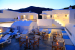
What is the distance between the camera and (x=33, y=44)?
16.5 ft

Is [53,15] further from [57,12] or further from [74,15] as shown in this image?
[74,15]

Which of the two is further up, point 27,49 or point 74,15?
point 74,15

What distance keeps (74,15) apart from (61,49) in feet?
29.9

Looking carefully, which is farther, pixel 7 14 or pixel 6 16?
pixel 7 14

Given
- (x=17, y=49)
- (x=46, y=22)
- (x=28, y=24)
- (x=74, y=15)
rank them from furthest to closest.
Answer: (x=46, y=22) < (x=74, y=15) < (x=28, y=24) < (x=17, y=49)

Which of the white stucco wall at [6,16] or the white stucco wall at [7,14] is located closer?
the white stucco wall at [6,16]

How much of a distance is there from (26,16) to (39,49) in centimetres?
1630

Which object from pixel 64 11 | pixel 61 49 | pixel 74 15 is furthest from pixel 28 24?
pixel 64 11

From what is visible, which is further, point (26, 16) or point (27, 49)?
point (26, 16)

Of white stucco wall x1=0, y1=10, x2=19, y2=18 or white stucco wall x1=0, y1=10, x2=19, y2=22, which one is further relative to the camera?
white stucco wall x1=0, y1=10, x2=19, y2=18

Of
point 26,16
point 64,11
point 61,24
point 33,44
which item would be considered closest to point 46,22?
point 61,24

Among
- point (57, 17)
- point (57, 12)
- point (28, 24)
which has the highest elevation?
point (57, 12)

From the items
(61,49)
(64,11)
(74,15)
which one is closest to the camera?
(61,49)

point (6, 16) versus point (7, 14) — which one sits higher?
point (7, 14)
